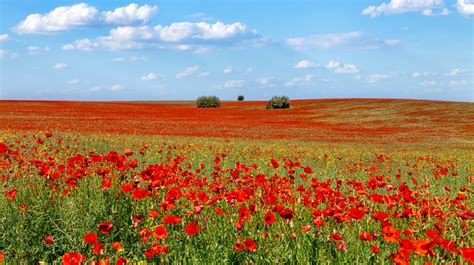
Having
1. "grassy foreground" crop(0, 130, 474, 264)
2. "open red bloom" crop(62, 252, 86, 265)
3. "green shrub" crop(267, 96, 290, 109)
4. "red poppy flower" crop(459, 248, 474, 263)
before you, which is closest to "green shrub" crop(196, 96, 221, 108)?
"green shrub" crop(267, 96, 290, 109)

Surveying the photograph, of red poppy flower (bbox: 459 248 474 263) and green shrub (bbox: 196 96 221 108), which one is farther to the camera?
green shrub (bbox: 196 96 221 108)

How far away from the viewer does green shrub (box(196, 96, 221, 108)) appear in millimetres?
91938

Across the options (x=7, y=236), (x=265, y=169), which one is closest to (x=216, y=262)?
(x=7, y=236)

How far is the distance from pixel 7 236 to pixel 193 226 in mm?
3055

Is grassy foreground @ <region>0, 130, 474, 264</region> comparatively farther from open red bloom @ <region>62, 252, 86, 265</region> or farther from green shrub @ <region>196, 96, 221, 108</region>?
green shrub @ <region>196, 96, 221, 108</region>

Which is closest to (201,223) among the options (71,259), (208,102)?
(71,259)

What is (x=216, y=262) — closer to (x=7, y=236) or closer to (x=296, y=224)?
(x=296, y=224)

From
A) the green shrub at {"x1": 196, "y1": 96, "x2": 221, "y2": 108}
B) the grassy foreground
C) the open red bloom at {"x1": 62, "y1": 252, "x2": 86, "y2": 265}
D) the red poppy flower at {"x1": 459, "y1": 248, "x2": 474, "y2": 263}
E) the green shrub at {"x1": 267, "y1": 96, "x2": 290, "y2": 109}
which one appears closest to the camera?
the red poppy flower at {"x1": 459, "y1": 248, "x2": 474, "y2": 263}

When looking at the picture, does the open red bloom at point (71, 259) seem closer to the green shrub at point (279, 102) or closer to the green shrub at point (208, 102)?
the green shrub at point (279, 102)

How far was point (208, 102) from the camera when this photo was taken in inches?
3620

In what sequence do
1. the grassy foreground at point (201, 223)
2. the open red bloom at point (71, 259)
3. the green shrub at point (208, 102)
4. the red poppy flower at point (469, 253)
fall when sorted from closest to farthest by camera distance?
the red poppy flower at point (469, 253)
the open red bloom at point (71, 259)
the grassy foreground at point (201, 223)
the green shrub at point (208, 102)

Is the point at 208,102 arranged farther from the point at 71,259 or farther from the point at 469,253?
the point at 469,253

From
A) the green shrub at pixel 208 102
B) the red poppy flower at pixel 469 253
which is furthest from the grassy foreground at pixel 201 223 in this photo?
the green shrub at pixel 208 102

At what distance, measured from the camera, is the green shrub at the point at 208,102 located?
302 feet
